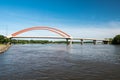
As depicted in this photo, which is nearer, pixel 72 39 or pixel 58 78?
pixel 58 78

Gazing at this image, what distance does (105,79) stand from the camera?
11.5m

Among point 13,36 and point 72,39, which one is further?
point 72,39

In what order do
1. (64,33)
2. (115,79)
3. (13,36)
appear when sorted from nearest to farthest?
(115,79), (13,36), (64,33)

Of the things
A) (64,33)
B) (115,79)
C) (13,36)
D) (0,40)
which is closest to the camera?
(115,79)

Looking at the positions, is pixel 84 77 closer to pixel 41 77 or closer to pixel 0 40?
pixel 41 77

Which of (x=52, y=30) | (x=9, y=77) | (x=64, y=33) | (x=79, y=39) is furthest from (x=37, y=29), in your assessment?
(x=9, y=77)

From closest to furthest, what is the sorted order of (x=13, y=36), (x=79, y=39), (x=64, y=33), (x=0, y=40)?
(x=0, y=40), (x=13, y=36), (x=64, y=33), (x=79, y=39)

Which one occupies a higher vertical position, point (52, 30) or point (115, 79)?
point (52, 30)

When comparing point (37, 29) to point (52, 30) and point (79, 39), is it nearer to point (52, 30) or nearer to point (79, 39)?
point (52, 30)

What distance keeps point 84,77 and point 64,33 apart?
117986 millimetres

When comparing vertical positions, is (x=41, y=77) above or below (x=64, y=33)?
below

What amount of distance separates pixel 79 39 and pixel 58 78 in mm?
129935

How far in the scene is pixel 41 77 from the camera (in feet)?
39.2

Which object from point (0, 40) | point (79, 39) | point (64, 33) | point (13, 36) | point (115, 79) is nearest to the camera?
point (115, 79)
